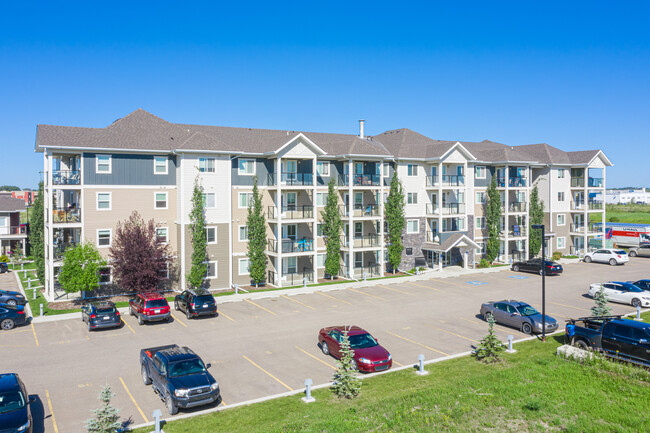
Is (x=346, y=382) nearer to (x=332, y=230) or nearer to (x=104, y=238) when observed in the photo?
(x=332, y=230)

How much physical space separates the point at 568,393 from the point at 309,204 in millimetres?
26099

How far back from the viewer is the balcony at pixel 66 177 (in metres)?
32.4

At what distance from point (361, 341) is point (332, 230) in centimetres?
1922

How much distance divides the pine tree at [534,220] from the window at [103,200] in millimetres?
40242

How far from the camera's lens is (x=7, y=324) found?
2577 centimetres

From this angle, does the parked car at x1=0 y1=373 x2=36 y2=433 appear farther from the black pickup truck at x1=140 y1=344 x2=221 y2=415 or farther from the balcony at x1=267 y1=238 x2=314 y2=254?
the balcony at x1=267 y1=238 x2=314 y2=254

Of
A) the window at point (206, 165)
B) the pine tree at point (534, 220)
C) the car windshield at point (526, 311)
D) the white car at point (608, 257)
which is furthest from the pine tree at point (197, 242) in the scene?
the white car at point (608, 257)

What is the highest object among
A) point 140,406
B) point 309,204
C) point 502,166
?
point 502,166

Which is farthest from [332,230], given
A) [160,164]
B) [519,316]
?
[519,316]

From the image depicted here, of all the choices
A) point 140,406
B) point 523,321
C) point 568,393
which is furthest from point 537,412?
point 140,406

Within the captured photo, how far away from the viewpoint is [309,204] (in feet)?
130

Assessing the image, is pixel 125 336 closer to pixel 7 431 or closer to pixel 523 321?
pixel 7 431

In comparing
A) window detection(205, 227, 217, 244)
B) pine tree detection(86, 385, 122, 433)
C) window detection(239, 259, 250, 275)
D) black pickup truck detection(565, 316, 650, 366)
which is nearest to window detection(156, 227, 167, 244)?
window detection(205, 227, 217, 244)

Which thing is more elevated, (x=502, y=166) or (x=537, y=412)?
(x=502, y=166)
